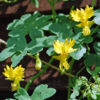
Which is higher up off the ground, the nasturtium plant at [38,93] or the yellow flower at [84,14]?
the yellow flower at [84,14]

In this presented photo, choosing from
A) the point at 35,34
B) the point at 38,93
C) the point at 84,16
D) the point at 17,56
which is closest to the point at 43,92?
the point at 38,93

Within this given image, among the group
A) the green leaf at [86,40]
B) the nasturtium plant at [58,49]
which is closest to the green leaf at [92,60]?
the nasturtium plant at [58,49]

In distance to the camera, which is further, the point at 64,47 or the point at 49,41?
the point at 49,41

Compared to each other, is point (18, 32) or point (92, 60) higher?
point (18, 32)

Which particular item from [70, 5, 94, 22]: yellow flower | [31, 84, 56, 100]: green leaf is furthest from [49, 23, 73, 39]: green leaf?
[31, 84, 56, 100]: green leaf

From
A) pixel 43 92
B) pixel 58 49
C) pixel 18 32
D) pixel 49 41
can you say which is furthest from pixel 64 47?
pixel 18 32

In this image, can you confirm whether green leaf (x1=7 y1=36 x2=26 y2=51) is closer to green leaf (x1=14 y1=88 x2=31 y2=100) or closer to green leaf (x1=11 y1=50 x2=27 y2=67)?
green leaf (x1=11 y1=50 x2=27 y2=67)

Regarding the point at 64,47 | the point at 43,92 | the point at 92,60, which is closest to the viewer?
the point at 64,47

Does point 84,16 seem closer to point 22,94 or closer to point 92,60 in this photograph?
point 92,60

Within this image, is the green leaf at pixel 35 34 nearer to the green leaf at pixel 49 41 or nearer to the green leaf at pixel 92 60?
the green leaf at pixel 49 41

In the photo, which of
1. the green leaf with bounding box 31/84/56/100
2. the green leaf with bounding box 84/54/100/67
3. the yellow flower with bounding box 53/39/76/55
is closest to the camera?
the yellow flower with bounding box 53/39/76/55

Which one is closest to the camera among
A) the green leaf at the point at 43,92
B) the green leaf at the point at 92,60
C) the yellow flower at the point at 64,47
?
the yellow flower at the point at 64,47

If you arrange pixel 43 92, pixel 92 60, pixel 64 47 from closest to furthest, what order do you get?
pixel 64 47, pixel 43 92, pixel 92 60

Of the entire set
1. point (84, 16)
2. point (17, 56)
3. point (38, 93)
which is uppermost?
point (84, 16)
